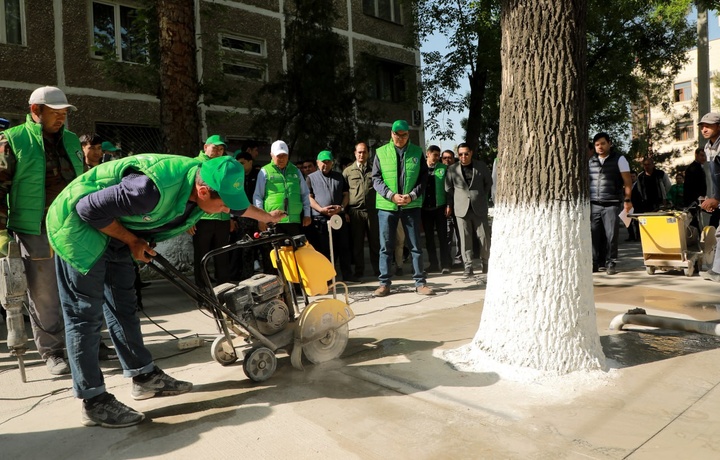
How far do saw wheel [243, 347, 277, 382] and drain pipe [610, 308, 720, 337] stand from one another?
3.00m

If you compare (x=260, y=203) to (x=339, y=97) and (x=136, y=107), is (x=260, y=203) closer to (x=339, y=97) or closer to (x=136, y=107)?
(x=339, y=97)

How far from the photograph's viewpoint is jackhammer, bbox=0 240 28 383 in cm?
391

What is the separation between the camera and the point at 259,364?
12.8ft

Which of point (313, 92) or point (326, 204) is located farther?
point (313, 92)

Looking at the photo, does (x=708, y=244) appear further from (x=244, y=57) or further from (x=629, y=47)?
(x=244, y=57)

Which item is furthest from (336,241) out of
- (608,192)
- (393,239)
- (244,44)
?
(244,44)

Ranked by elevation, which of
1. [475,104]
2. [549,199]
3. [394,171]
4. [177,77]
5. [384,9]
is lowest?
[549,199]

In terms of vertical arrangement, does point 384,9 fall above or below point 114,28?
above

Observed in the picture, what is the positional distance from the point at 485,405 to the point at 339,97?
35.7 ft

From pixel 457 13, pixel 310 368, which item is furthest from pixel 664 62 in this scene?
pixel 310 368

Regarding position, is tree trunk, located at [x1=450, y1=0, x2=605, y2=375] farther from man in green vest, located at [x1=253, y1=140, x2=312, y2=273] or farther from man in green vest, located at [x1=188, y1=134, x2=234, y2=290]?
man in green vest, located at [x1=253, y1=140, x2=312, y2=273]

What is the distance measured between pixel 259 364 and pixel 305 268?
0.77 meters

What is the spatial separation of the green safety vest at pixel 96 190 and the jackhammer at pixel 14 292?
918 millimetres

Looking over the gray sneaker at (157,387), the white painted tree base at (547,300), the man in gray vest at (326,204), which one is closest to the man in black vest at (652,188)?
the man in gray vest at (326,204)
